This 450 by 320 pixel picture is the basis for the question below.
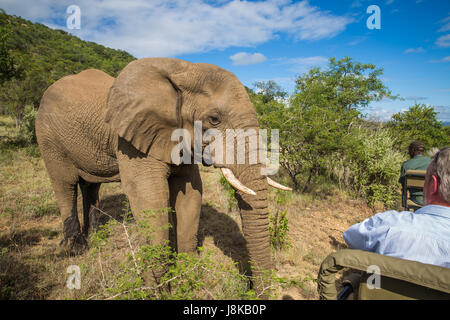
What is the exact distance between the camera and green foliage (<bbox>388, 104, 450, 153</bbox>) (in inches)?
402

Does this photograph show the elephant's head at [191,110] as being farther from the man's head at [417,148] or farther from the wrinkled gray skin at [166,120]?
the man's head at [417,148]

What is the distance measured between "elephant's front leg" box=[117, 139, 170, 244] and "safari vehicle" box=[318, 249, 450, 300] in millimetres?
2096

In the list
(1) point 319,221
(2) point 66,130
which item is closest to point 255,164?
(2) point 66,130

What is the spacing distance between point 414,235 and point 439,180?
0.48 m

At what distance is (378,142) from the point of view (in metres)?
7.30

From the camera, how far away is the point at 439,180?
1681 millimetres

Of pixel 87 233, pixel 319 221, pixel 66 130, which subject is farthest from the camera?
pixel 319 221

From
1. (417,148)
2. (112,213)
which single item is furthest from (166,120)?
(417,148)

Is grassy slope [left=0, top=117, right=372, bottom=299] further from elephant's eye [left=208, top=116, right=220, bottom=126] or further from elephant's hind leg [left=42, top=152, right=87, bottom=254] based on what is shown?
elephant's eye [left=208, top=116, right=220, bottom=126]

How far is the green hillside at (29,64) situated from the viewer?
1048 cm

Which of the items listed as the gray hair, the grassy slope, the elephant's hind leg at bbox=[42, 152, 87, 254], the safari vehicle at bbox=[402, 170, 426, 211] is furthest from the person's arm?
the elephant's hind leg at bbox=[42, 152, 87, 254]

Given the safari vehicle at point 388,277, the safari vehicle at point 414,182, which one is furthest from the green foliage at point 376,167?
the safari vehicle at point 388,277
